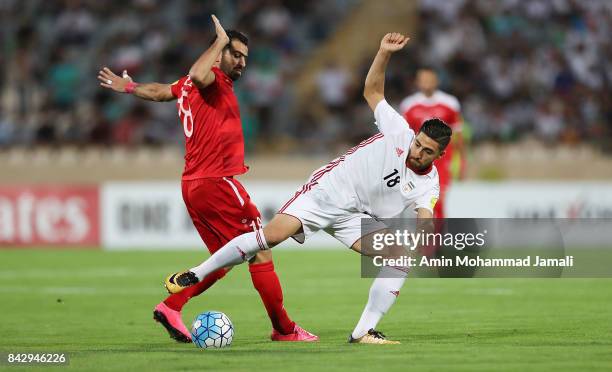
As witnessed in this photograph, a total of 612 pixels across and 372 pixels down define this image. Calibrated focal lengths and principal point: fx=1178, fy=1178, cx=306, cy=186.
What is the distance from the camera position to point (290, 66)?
81.9ft

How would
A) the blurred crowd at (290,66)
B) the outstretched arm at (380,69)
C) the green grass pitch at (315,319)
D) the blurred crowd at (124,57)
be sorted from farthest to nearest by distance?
1. the blurred crowd at (124,57)
2. the blurred crowd at (290,66)
3. the outstretched arm at (380,69)
4. the green grass pitch at (315,319)

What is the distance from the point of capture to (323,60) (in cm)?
2531

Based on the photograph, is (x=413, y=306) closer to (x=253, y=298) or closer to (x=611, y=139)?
(x=253, y=298)

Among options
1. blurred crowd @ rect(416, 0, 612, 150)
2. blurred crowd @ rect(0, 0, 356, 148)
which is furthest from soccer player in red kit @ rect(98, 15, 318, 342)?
blurred crowd @ rect(416, 0, 612, 150)

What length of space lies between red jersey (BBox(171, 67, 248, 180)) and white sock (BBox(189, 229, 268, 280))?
640 millimetres

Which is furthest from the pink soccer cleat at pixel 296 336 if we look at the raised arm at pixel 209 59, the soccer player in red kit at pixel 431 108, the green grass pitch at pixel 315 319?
the soccer player in red kit at pixel 431 108

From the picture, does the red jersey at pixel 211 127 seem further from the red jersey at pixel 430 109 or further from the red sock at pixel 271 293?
the red jersey at pixel 430 109

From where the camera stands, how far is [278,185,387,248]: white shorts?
8984 millimetres

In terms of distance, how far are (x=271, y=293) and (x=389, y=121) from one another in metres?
1.61

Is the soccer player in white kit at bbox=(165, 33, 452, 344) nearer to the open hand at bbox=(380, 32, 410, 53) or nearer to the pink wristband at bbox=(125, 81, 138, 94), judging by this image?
the open hand at bbox=(380, 32, 410, 53)

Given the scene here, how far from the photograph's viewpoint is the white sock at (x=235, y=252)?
28.6 ft

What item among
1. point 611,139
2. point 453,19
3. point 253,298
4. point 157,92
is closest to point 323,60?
point 453,19

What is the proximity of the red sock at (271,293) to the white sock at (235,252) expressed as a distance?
347 millimetres

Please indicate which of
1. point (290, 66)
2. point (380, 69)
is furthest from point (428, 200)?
point (290, 66)
